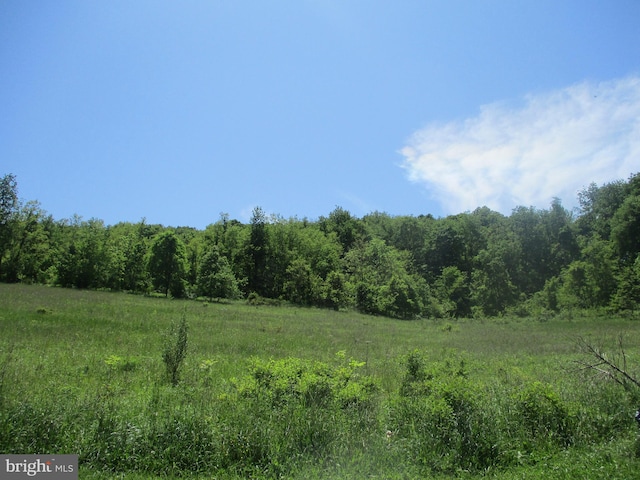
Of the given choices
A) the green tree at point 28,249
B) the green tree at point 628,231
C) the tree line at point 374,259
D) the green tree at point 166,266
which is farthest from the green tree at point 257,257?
the green tree at point 628,231

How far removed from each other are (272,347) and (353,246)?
6815 centimetres

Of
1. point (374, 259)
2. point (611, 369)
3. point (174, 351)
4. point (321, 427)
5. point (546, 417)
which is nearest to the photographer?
point (321, 427)

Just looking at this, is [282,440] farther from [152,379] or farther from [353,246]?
[353,246]

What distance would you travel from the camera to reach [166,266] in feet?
192

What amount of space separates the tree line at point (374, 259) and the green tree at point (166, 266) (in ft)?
0.54

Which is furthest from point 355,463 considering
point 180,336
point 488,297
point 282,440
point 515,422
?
point 488,297

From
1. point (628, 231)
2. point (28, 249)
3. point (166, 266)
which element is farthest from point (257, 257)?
point (628, 231)

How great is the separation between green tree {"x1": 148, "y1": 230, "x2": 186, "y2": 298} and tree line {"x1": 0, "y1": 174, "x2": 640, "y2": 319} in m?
0.16

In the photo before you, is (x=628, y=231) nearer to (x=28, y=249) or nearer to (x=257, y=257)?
(x=257, y=257)

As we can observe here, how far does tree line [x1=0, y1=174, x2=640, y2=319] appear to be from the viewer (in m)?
55.8

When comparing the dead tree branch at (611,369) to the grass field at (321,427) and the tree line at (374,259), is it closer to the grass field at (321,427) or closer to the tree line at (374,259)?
the grass field at (321,427)

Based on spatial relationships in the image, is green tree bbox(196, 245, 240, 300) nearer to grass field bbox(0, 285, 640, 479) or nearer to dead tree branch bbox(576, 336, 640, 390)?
grass field bbox(0, 285, 640, 479)

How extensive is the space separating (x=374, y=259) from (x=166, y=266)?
40.0m

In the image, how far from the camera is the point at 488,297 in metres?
72.9
